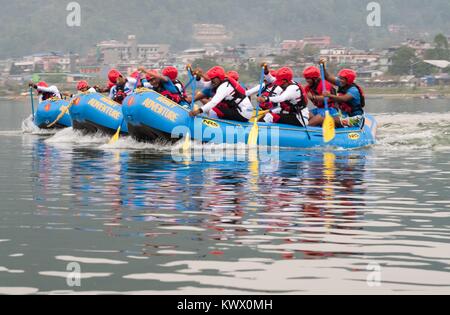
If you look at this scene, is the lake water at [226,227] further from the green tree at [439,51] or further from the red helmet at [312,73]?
the green tree at [439,51]

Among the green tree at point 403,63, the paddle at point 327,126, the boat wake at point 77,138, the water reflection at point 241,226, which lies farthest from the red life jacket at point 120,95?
the green tree at point 403,63

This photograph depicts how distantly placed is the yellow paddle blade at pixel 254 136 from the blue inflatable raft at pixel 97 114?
14.7ft

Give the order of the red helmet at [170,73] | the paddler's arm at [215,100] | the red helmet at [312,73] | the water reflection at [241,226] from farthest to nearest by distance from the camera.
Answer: the red helmet at [170,73] < the red helmet at [312,73] < the paddler's arm at [215,100] < the water reflection at [241,226]

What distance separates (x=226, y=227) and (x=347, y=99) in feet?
40.8

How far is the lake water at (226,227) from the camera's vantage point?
10.4m

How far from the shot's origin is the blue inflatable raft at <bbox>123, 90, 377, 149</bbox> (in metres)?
24.0

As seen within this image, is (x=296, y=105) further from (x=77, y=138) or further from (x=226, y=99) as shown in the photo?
(x=77, y=138)

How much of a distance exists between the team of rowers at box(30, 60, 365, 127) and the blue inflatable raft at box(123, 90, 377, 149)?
25cm

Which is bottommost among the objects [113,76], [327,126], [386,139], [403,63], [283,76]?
[386,139]

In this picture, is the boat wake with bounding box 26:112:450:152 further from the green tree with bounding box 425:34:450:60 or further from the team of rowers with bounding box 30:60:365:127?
the green tree with bounding box 425:34:450:60

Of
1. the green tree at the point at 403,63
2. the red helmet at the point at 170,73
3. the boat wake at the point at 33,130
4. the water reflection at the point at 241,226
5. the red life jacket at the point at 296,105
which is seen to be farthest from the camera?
the green tree at the point at 403,63

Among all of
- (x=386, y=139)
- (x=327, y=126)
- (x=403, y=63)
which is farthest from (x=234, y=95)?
(x=403, y=63)

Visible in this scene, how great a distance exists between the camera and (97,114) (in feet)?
93.1
